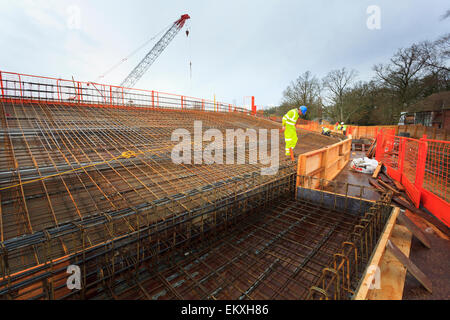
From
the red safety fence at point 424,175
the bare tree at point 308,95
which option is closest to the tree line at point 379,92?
the bare tree at point 308,95

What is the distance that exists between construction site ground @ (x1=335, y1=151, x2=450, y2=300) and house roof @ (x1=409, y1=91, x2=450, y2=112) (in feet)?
94.9

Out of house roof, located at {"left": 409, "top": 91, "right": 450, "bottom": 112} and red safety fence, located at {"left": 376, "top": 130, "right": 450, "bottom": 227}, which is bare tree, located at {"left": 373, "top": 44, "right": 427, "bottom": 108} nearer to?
house roof, located at {"left": 409, "top": 91, "right": 450, "bottom": 112}

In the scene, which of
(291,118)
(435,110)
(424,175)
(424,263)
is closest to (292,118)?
(291,118)

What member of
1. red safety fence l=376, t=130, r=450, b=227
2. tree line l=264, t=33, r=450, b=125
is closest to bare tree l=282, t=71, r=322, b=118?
tree line l=264, t=33, r=450, b=125

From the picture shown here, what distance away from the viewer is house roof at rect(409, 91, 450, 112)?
23750mm

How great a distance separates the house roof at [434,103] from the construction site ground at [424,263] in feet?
94.9

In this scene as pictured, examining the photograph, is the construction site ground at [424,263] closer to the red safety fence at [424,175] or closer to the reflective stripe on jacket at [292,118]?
the red safety fence at [424,175]

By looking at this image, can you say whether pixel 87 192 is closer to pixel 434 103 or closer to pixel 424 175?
pixel 424 175

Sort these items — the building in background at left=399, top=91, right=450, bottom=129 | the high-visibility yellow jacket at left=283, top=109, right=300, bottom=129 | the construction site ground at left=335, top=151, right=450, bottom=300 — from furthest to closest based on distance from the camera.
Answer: the building in background at left=399, top=91, right=450, bottom=129, the high-visibility yellow jacket at left=283, top=109, right=300, bottom=129, the construction site ground at left=335, top=151, right=450, bottom=300

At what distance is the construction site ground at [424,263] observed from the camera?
2857mm

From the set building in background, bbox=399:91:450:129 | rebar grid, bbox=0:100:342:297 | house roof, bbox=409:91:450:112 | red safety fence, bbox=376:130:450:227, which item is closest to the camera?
rebar grid, bbox=0:100:342:297

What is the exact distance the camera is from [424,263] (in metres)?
3.49

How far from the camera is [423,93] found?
29.4 meters
